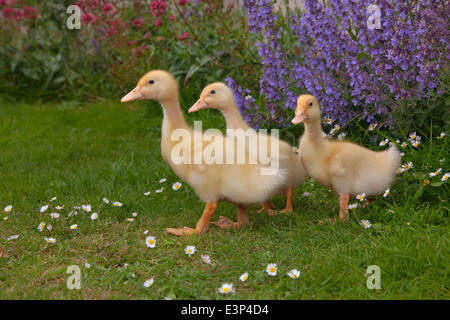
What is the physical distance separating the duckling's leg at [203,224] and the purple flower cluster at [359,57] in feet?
4.60

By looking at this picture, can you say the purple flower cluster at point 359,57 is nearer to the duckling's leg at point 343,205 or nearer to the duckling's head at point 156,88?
the duckling's leg at point 343,205

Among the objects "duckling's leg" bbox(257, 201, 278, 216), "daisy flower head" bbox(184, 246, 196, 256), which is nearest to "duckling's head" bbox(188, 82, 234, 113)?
"duckling's leg" bbox(257, 201, 278, 216)

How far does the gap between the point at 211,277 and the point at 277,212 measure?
93cm

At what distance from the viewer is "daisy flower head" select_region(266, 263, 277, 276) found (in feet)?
10.3

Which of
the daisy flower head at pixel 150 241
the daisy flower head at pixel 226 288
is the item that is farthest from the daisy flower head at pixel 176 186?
the daisy flower head at pixel 226 288

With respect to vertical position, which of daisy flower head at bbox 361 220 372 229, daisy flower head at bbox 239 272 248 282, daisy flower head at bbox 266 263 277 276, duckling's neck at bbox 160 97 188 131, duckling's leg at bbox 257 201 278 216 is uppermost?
duckling's neck at bbox 160 97 188 131

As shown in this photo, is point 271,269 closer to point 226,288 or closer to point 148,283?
point 226,288

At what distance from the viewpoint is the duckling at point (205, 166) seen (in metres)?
3.52

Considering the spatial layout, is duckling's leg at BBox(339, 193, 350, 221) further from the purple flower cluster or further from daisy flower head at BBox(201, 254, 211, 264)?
daisy flower head at BBox(201, 254, 211, 264)

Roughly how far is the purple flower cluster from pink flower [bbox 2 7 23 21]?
4.05m

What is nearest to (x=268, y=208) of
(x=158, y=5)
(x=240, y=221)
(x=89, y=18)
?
(x=240, y=221)

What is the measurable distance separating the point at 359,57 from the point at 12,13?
489cm

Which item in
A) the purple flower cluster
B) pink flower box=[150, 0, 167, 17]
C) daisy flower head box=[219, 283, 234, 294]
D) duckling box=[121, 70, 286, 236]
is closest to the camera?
daisy flower head box=[219, 283, 234, 294]

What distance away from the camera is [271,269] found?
317cm
